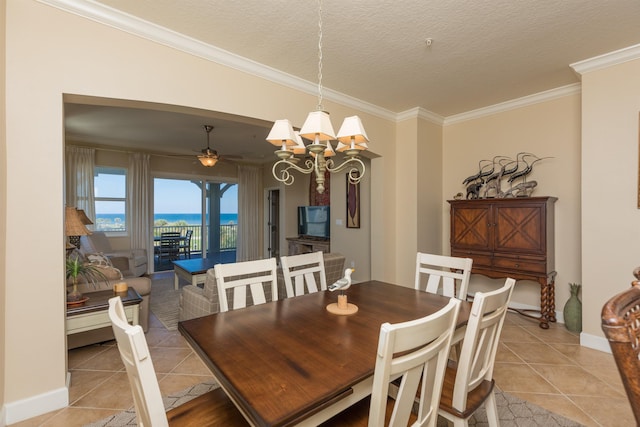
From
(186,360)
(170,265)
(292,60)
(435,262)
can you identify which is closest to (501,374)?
(435,262)

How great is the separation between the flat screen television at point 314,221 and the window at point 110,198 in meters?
3.76

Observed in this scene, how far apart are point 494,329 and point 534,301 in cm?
303

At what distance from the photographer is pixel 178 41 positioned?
7.83 ft

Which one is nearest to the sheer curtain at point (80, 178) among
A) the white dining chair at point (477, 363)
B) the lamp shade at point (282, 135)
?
the lamp shade at point (282, 135)

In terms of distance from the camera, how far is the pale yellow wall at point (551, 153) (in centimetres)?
338

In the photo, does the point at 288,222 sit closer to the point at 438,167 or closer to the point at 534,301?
the point at 438,167

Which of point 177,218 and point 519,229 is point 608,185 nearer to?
point 519,229

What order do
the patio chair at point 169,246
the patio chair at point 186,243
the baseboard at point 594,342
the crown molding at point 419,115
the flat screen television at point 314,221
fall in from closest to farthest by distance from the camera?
the baseboard at point 594,342 → the crown molding at point 419,115 → the flat screen television at point 314,221 → the patio chair at point 169,246 → the patio chair at point 186,243

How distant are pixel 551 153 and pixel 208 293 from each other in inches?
166

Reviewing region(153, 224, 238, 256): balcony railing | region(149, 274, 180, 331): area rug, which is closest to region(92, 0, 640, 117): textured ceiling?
region(149, 274, 180, 331): area rug

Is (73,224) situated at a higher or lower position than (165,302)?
higher

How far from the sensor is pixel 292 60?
9.12 feet

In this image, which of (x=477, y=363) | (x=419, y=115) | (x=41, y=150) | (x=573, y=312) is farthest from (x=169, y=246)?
(x=573, y=312)

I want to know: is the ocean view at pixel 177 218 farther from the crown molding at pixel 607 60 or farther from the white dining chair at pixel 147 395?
the crown molding at pixel 607 60
